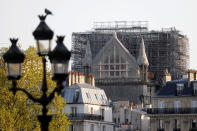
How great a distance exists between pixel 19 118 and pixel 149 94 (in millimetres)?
93245

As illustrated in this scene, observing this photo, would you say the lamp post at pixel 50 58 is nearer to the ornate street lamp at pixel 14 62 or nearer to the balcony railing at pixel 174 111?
the ornate street lamp at pixel 14 62

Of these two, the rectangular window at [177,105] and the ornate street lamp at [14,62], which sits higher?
the ornate street lamp at [14,62]

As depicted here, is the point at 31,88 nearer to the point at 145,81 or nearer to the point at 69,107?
the point at 69,107

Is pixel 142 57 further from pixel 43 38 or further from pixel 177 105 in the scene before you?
pixel 43 38

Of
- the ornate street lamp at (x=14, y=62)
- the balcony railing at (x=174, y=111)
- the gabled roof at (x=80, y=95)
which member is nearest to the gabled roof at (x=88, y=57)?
the gabled roof at (x=80, y=95)

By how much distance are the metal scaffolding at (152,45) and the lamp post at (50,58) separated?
12941 centimetres

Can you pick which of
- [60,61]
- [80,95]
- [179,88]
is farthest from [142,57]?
[60,61]

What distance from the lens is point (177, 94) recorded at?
104 m

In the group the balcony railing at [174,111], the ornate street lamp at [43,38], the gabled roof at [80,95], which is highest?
the ornate street lamp at [43,38]

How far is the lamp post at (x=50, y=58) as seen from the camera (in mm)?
32062

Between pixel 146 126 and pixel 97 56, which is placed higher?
pixel 97 56

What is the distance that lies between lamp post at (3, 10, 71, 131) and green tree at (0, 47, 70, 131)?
32.2 m

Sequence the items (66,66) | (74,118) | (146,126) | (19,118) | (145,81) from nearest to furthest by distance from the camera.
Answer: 1. (66,66)
2. (19,118)
3. (74,118)
4. (146,126)
5. (145,81)

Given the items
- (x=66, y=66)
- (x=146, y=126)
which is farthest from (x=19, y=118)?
(x=146, y=126)
